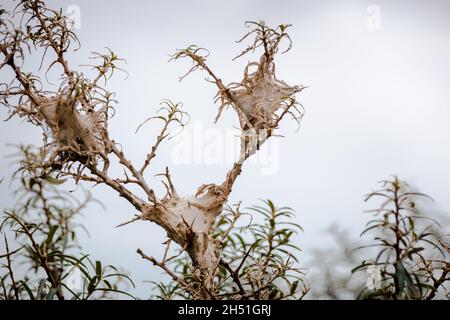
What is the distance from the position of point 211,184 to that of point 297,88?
19 centimetres

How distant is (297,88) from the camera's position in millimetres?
819

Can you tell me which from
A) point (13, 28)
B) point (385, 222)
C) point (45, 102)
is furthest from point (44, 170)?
point (385, 222)

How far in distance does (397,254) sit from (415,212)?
3.1 inches

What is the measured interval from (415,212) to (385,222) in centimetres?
7

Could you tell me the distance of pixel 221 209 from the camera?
0.77 meters

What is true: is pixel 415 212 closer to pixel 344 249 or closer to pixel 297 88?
pixel 344 249
